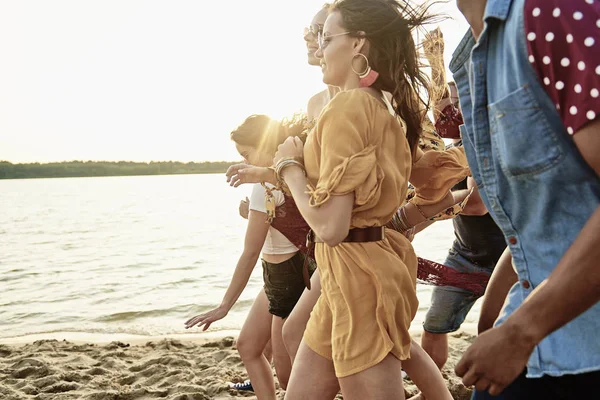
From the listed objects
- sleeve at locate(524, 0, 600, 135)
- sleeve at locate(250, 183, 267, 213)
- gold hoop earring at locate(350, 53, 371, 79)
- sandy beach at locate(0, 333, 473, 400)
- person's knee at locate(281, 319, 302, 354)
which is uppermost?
gold hoop earring at locate(350, 53, 371, 79)

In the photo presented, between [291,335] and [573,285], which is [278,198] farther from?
[573,285]

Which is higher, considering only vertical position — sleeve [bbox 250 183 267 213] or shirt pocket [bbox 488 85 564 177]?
shirt pocket [bbox 488 85 564 177]

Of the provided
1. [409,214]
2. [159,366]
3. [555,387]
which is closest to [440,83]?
[409,214]

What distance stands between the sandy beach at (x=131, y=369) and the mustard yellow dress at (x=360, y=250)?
98.3 inches

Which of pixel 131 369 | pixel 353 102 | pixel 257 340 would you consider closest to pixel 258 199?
pixel 257 340

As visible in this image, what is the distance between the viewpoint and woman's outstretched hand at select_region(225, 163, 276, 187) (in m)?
2.46

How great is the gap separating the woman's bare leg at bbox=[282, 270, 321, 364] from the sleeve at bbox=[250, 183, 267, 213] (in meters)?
0.82

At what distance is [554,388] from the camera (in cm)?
132

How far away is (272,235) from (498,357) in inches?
98.6

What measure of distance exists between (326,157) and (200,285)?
27.7 ft

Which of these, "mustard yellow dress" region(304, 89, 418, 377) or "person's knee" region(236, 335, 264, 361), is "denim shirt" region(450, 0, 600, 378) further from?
"person's knee" region(236, 335, 264, 361)

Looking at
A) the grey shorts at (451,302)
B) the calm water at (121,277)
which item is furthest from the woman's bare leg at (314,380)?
the calm water at (121,277)

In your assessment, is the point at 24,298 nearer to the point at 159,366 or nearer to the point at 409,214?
the point at 159,366

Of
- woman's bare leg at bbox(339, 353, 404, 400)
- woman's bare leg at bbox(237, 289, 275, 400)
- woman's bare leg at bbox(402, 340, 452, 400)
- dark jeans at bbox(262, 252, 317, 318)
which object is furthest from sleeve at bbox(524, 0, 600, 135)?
woman's bare leg at bbox(237, 289, 275, 400)
